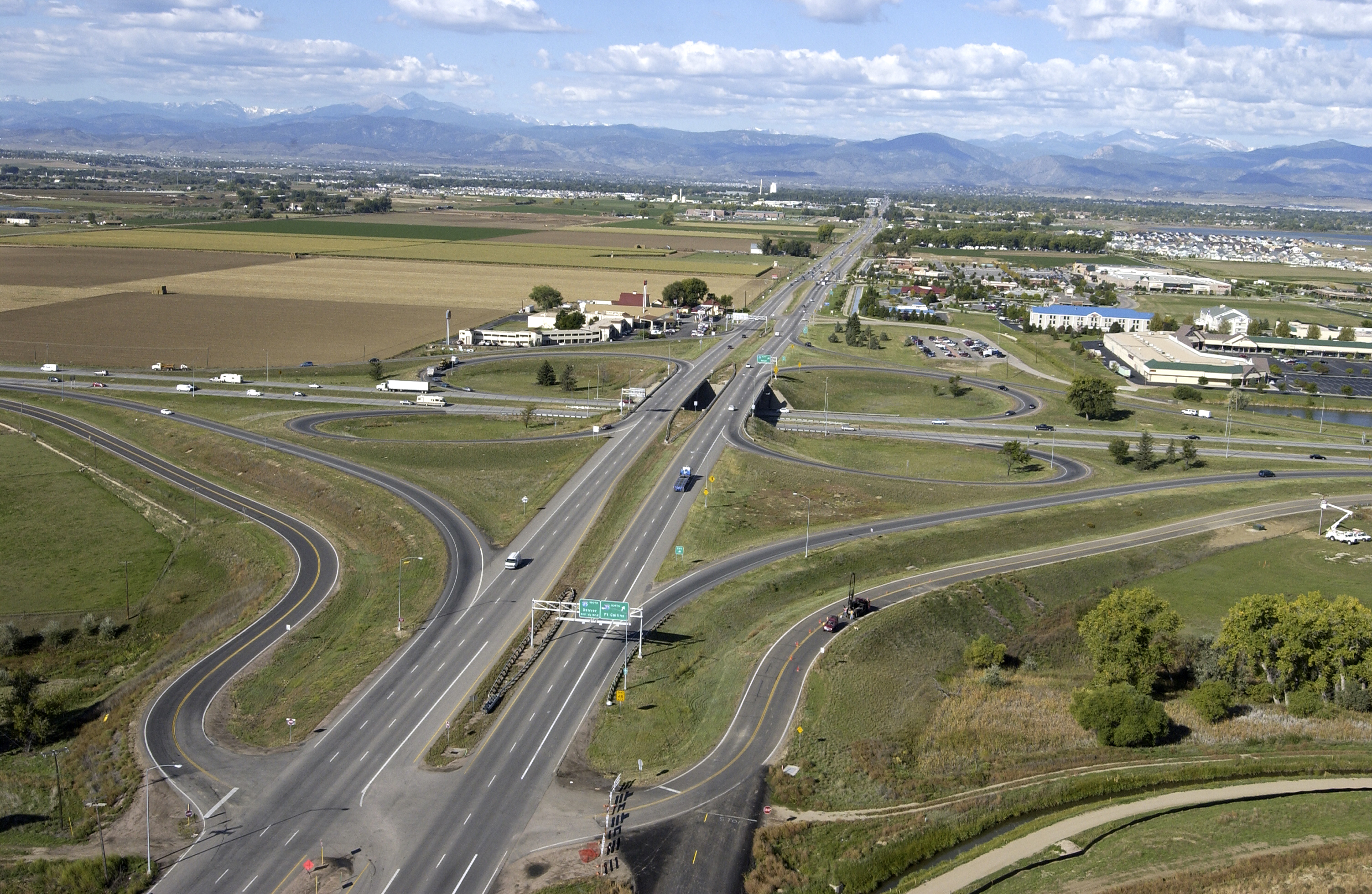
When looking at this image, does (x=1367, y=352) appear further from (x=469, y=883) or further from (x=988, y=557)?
(x=469, y=883)

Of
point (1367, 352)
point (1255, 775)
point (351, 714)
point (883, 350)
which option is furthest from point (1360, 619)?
point (1367, 352)

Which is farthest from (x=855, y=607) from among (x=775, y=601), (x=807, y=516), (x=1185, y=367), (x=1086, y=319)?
(x=1086, y=319)

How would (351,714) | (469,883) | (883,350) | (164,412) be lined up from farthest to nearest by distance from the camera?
(883,350) → (164,412) → (351,714) → (469,883)

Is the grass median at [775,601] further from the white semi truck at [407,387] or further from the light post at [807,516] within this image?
the white semi truck at [407,387]

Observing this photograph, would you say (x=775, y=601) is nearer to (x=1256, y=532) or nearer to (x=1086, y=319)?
(x=1256, y=532)

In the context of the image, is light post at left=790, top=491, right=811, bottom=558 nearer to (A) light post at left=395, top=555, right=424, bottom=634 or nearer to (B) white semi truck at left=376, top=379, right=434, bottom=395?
(A) light post at left=395, top=555, right=424, bottom=634

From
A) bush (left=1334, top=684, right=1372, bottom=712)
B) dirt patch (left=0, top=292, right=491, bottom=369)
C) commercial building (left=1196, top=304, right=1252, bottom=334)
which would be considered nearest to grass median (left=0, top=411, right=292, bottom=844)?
dirt patch (left=0, top=292, right=491, bottom=369)
